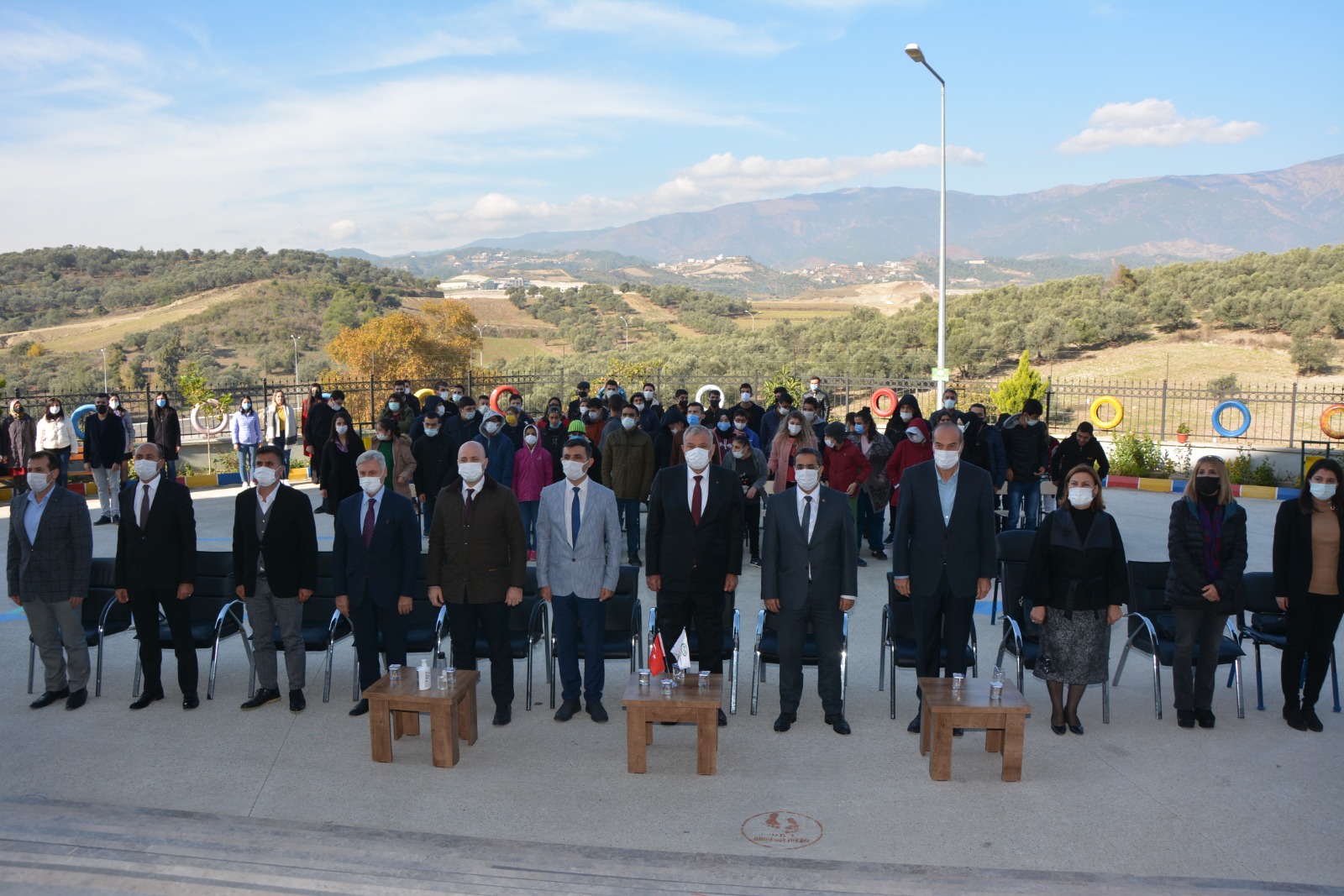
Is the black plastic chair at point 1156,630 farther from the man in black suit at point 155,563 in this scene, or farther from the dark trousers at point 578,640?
the man in black suit at point 155,563

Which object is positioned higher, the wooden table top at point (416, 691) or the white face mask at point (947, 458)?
the white face mask at point (947, 458)

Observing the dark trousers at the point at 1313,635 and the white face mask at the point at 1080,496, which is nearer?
the white face mask at the point at 1080,496

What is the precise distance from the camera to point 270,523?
653 centimetres

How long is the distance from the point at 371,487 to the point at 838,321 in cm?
4727

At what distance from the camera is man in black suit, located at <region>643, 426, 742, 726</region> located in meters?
6.27

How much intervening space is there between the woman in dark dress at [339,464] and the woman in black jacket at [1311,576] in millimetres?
8952

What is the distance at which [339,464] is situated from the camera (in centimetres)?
1133

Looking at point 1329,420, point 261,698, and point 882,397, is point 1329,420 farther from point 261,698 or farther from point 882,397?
point 261,698

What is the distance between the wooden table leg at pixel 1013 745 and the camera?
17.7 feet

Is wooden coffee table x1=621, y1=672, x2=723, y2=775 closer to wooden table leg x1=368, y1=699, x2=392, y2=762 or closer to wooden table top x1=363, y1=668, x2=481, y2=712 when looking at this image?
wooden table top x1=363, y1=668, x2=481, y2=712

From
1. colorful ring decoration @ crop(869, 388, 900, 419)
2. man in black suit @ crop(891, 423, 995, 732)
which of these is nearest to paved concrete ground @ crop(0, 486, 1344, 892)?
man in black suit @ crop(891, 423, 995, 732)

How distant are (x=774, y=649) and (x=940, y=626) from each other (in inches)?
43.0

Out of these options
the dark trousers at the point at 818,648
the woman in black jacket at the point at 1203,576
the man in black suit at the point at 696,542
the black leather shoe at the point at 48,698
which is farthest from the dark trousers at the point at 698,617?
the black leather shoe at the point at 48,698

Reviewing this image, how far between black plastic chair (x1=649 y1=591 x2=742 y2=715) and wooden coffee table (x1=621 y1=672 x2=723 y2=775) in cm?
75
